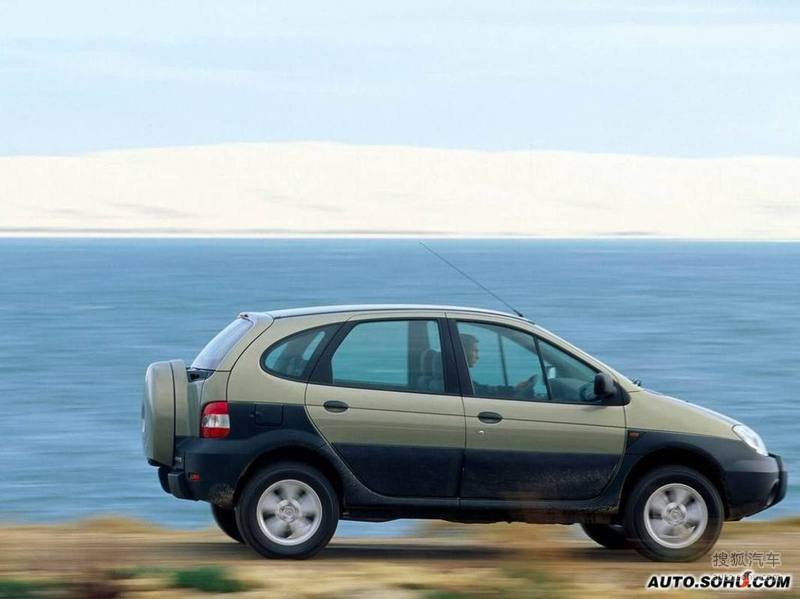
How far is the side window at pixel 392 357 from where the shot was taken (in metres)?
8.05

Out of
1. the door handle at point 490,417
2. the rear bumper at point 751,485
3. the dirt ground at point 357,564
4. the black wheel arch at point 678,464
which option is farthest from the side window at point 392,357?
the rear bumper at point 751,485

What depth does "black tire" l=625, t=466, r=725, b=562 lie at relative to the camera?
26.9ft

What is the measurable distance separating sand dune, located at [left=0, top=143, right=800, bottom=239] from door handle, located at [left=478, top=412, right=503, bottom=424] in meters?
145

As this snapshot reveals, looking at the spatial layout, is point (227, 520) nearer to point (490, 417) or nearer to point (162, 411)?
point (162, 411)

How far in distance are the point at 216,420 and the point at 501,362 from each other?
1.61 meters

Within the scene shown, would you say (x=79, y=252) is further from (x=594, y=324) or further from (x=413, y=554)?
(x=413, y=554)

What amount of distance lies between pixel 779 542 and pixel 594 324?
120 feet

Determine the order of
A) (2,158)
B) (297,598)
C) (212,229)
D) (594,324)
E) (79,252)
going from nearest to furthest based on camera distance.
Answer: (297,598)
(594,324)
(79,252)
(212,229)
(2,158)

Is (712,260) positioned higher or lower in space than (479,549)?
higher

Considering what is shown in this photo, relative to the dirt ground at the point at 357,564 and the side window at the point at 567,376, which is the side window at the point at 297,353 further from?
the side window at the point at 567,376

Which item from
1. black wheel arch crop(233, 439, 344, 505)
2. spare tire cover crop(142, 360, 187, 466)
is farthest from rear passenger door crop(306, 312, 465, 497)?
spare tire cover crop(142, 360, 187, 466)

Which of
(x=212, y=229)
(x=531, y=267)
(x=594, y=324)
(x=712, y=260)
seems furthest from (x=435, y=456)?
(x=212, y=229)

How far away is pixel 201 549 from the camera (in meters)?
8.79

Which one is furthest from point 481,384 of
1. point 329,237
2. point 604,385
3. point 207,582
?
point 329,237
